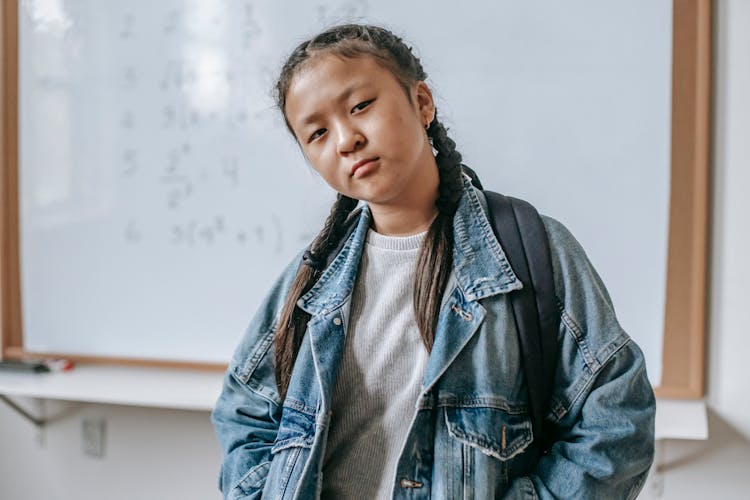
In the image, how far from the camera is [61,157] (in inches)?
65.9

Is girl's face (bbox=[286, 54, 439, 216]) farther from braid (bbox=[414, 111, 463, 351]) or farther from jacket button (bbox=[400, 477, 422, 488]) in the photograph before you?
jacket button (bbox=[400, 477, 422, 488])

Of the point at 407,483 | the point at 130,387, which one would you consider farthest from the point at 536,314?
the point at 130,387

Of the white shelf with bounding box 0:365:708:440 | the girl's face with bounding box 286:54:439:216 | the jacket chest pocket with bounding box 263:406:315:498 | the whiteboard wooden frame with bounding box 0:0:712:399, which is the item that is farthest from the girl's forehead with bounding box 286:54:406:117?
the white shelf with bounding box 0:365:708:440

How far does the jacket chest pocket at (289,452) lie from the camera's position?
765 mm

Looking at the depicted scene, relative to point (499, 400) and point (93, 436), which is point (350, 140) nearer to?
point (499, 400)

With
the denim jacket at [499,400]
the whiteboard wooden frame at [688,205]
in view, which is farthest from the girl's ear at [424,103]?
the whiteboard wooden frame at [688,205]

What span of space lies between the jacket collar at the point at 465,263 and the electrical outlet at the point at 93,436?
112 cm

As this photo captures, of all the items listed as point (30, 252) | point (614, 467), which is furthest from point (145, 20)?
point (614, 467)

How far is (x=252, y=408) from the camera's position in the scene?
85 cm

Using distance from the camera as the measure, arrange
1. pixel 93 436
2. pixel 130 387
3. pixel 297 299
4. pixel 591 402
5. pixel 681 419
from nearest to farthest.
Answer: pixel 591 402
pixel 297 299
pixel 681 419
pixel 130 387
pixel 93 436

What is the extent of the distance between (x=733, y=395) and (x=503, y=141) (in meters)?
0.62

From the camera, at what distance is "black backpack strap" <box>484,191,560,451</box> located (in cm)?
72

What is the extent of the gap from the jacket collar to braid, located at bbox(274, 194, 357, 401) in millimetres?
16

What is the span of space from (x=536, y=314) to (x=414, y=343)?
134 millimetres
